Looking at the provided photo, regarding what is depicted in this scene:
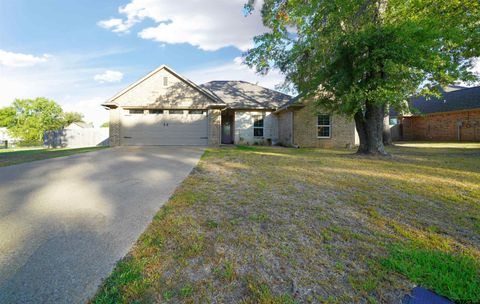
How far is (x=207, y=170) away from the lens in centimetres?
698

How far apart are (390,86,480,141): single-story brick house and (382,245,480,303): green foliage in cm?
2232

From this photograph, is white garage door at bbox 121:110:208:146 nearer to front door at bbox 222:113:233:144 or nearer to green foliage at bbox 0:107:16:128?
front door at bbox 222:113:233:144

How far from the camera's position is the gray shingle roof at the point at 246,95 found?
1827cm

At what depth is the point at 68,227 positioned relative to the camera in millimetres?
3078

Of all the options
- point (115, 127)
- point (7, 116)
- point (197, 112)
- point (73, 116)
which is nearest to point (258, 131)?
point (197, 112)

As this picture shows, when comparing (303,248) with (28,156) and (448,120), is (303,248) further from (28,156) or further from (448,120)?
(448,120)

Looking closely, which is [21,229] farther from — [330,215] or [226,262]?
[330,215]

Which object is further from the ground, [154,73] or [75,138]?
[154,73]

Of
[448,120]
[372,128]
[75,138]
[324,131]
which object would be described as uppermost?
[448,120]

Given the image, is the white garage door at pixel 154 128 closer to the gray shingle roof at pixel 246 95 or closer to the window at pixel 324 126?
the gray shingle roof at pixel 246 95

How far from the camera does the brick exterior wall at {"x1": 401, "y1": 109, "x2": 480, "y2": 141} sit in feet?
72.0

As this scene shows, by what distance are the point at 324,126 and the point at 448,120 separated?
16530 mm

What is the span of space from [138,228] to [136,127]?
13.3 m

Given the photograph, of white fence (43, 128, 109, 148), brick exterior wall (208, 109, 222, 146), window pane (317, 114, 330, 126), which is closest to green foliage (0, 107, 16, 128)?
white fence (43, 128, 109, 148)
